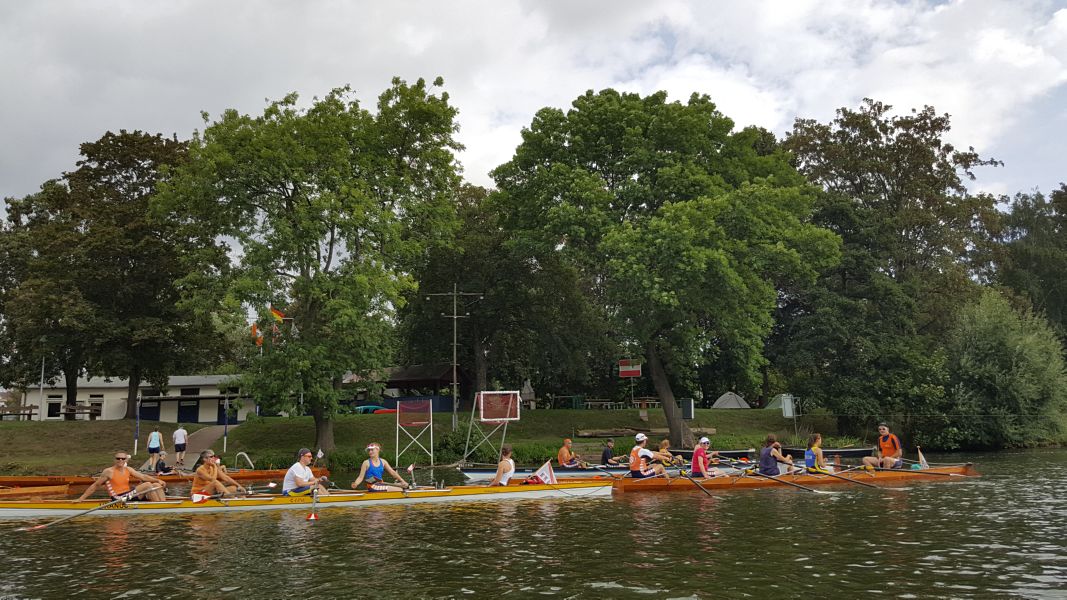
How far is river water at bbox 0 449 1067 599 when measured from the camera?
416 inches

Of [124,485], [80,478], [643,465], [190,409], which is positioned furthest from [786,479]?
[190,409]

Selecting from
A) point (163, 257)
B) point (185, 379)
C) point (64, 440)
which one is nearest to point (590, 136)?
point (163, 257)

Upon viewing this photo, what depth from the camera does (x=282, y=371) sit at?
31672 mm

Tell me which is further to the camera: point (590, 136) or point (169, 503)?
point (590, 136)

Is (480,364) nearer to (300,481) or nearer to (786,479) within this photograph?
(786,479)

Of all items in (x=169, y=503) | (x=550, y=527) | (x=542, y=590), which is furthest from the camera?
(x=169, y=503)

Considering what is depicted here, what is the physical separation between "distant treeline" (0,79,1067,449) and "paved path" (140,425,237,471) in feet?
14.8

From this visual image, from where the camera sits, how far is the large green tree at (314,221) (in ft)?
105

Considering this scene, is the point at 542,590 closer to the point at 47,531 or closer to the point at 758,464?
→ the point at 47,531

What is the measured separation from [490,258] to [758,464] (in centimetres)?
2596

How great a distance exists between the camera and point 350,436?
41.8 meters

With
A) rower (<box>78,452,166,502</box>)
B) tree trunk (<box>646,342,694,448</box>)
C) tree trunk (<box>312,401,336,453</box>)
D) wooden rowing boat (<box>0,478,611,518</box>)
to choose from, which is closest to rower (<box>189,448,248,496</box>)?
wooden rowing boat (<box>0,478,611,518</box>)

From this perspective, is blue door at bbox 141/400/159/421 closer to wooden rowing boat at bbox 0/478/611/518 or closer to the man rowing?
wooden rowing boat at bbox 0/478/611/518

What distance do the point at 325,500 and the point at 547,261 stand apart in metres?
29.8
